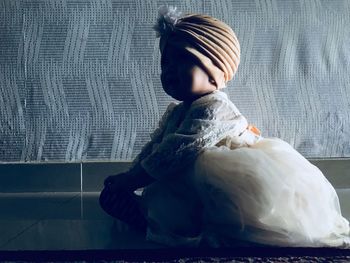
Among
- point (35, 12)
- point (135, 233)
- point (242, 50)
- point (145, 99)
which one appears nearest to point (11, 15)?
point (35, 12)

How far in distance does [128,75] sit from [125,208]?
1.66 feet

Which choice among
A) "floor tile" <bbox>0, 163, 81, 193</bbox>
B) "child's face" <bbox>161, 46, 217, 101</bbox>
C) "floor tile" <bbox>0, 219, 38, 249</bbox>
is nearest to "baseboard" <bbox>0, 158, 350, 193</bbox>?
"floor tile" <bbox>0, 163, 81, 193</bbox>

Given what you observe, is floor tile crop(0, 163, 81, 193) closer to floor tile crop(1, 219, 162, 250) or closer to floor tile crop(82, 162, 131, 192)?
floor tile crop(82, 162, 131, 192)

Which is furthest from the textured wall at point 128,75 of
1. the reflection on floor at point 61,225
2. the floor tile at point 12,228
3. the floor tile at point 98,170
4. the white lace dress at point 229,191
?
the white lace dress at point 229,191

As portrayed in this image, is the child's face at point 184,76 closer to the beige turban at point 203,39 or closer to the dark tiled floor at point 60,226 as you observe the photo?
the beige turban at point 203,39

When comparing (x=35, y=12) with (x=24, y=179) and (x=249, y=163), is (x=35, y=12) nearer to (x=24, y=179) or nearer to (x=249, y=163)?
(x=24, y=179)

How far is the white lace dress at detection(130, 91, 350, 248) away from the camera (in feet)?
2.65

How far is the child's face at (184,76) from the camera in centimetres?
94

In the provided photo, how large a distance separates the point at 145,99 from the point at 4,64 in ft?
1.21

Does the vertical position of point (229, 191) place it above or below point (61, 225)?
above

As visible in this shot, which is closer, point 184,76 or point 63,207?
point 184,76

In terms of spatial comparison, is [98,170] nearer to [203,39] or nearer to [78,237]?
[78,237]

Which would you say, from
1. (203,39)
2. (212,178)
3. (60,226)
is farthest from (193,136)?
(60,226)

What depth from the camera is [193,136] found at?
86cm
